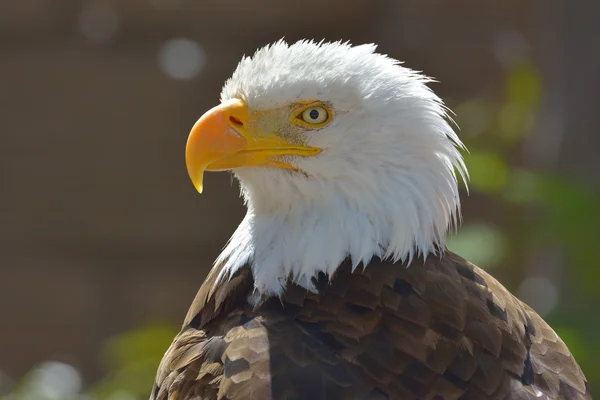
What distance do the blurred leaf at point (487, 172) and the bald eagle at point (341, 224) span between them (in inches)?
72.1

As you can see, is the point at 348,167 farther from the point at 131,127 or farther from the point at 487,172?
the point at 131,127

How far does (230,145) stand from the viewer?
3.19 metres

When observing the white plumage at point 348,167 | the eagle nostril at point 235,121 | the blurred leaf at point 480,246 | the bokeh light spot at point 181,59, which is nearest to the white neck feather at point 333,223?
the white plumage at point 348,167

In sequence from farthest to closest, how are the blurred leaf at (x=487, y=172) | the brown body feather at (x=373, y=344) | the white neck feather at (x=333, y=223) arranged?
the blurred leaf at (x=487, y=172) → the white neck feather at (x=333, y=223) → the brown body feather at (x=373, y=344)

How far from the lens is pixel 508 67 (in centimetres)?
684

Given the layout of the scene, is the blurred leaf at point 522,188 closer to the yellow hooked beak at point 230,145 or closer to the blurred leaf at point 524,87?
the blurred leaf at point 524,87

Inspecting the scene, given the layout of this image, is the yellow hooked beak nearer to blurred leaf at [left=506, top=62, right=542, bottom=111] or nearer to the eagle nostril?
the eagle nostril

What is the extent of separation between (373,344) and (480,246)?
90.5 inches

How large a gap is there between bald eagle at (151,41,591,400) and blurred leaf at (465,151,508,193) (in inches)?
72.1

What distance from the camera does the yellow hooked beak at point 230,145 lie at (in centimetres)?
318

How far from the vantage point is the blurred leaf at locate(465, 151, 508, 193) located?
514 cm

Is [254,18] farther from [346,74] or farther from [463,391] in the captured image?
[463,391]

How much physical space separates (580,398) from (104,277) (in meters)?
4.74

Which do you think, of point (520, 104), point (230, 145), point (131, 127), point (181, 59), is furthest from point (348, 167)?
point (131, 127)
